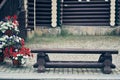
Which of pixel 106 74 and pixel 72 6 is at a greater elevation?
pixel 72 6

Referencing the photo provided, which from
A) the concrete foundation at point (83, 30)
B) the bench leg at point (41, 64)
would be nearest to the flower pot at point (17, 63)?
the bench leg at point (41, 64)

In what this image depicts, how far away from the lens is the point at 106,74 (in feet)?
30.6

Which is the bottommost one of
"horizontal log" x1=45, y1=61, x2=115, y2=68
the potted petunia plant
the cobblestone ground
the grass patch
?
the cobblestone ground

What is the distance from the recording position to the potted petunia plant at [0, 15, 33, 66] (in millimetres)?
10016

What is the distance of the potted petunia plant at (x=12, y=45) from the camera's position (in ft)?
32.9

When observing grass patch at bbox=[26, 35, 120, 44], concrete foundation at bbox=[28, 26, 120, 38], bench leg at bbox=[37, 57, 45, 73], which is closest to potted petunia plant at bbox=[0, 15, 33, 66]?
bench leg at bbox=[37, 57, 45, 73]

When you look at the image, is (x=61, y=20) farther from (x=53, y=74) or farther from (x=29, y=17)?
(x=53, y=74)

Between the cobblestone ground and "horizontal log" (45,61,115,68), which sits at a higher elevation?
"horizontal log" (45,61,115,68)

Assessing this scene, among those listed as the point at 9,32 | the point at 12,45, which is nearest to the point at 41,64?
the point at 12,45

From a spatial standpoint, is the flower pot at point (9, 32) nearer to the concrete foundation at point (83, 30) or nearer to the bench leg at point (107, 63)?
the bench leg at point (107, 63)

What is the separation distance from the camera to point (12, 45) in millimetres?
10344

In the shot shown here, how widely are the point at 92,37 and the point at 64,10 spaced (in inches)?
83.8

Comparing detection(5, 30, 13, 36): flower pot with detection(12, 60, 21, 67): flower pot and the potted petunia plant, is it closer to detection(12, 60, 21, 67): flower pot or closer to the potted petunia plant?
the potted petunia plant

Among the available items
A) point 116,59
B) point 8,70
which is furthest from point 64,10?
point 8,70
